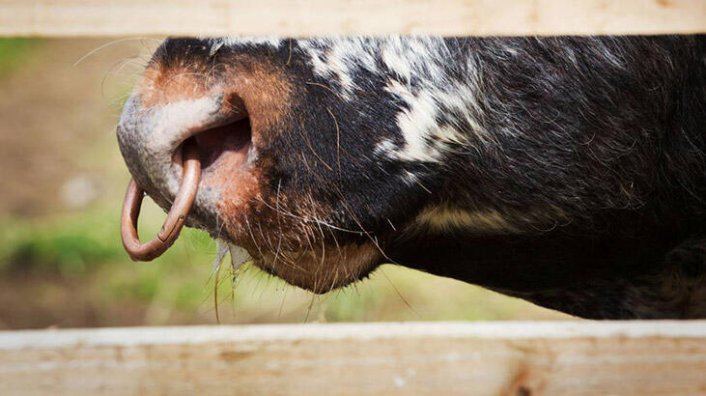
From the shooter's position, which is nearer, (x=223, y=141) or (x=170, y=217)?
(x=170, y=217)

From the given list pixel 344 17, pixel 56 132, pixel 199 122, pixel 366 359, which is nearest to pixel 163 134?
pixel 199 122

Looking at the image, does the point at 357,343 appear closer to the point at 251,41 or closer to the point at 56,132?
the point at 251,41

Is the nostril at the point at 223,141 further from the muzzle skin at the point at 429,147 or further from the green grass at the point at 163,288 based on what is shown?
the green grass at the point at 163,288

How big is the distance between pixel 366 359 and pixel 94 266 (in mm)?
3846

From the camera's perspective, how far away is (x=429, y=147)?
6.22 ft

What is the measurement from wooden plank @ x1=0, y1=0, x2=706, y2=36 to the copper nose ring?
361mm

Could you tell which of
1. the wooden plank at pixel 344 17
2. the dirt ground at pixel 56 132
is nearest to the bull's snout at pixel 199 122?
the wooden plank at pixel 344 17

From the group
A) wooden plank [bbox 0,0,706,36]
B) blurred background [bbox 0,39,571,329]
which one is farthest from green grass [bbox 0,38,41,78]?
wooden plank [bbox 0,0,706,36]

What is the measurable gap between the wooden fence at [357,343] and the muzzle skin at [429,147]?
348mm

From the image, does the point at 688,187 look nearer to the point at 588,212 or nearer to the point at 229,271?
the point at 588,212

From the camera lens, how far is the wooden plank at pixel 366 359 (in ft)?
4.51

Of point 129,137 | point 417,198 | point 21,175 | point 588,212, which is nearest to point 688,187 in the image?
point 588,212

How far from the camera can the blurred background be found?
4664 mm

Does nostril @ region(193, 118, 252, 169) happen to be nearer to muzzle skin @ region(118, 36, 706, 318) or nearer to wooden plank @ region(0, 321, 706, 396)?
muzzle skin @ region(118, 36, 706, 318)
